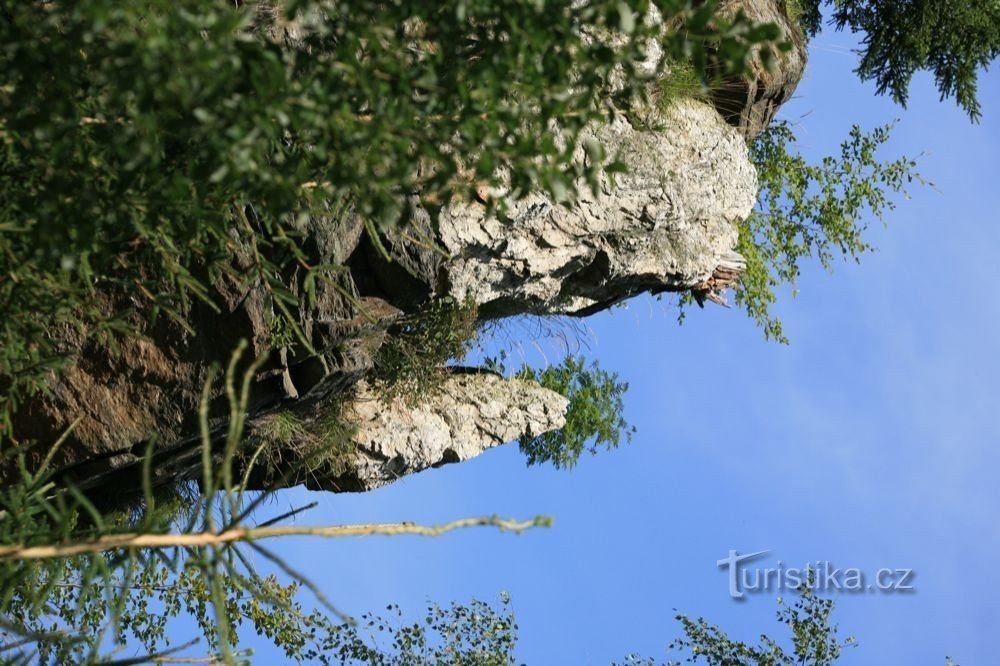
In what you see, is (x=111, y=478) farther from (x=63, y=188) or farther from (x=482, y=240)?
(x=63, y=188)

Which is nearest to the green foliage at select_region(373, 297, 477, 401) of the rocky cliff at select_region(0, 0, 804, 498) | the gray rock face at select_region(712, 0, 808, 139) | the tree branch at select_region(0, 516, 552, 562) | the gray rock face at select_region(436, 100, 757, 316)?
the rocky cliff at select_region(0, 0, 804, 498)

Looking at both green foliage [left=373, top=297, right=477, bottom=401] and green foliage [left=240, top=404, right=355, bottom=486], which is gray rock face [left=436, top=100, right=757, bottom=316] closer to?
green foliage [left=373, top=297, right=477, bottom=401]

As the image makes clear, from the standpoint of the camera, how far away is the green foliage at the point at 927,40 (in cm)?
1373

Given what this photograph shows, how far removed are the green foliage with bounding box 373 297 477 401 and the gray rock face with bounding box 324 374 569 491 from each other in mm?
277

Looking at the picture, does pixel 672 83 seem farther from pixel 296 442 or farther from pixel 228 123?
pixel 228 123

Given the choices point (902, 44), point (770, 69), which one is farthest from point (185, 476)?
point (902, 44)

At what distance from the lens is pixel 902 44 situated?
1424cm

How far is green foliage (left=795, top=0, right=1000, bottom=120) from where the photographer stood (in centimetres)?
1373

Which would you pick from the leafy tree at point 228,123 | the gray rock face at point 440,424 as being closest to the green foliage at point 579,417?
the gray rock face at point 440,424

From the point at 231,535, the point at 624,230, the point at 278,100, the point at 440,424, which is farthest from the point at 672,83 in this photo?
the point at 231,535

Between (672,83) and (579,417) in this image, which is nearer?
(672,83)

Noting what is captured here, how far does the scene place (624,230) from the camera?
9812mm

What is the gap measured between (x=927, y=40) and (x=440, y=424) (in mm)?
8236

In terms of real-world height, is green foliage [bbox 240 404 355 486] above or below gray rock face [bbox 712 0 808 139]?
below
